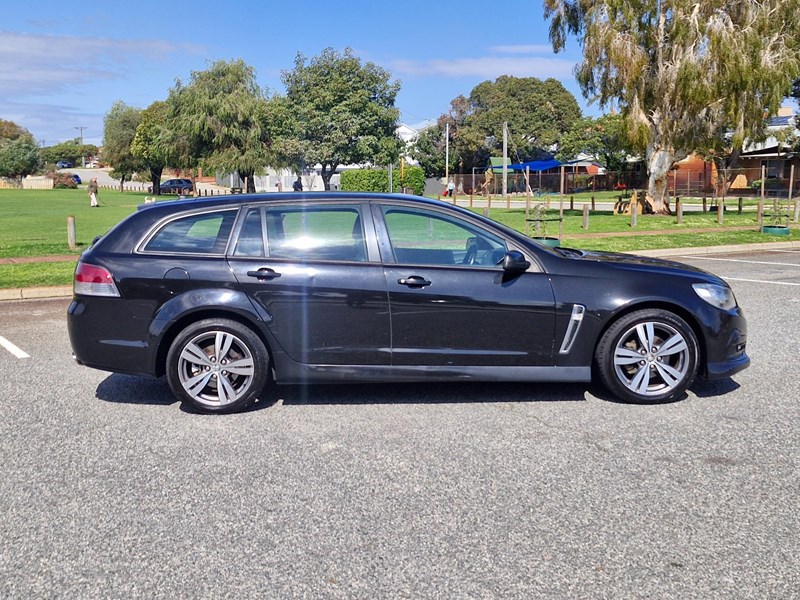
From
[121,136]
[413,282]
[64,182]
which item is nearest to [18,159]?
[64,182]

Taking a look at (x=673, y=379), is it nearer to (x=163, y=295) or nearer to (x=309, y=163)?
(x=163, y=295)

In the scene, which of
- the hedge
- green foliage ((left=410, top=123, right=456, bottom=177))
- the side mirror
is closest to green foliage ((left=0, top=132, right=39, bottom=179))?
green foliage ((left=410, top=123, right=456, bottom=177))

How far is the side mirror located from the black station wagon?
15 mm

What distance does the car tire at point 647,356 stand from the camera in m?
5.74

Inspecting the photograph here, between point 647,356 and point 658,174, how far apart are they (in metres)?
25.7

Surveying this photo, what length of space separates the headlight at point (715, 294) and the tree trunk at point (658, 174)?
24.4 metres

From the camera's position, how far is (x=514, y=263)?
5.61 metres

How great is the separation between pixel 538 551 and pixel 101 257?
151 inches

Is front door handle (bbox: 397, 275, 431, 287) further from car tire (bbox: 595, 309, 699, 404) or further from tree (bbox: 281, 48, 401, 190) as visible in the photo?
tree (bbox: 281, 48, 401, 190)

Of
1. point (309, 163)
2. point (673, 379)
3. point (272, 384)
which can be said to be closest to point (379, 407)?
point (272, 384)

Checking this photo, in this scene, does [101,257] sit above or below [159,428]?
above

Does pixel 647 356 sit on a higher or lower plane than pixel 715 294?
lower

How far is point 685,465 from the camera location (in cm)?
462

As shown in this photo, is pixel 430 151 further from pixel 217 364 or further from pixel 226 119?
pixel 217 364
